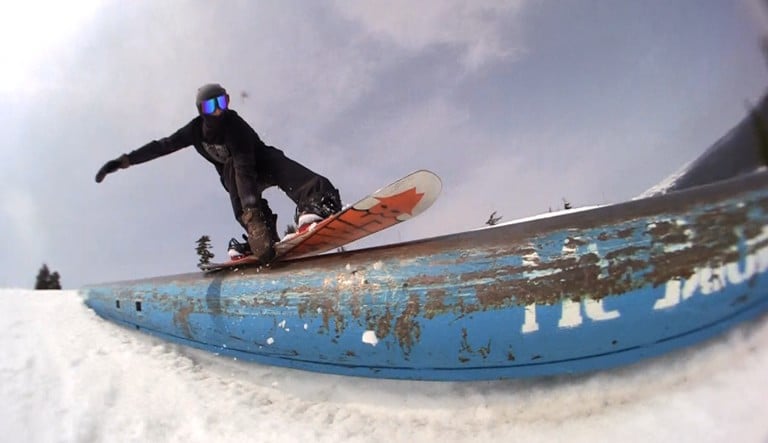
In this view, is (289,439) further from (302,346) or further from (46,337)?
(46,337)

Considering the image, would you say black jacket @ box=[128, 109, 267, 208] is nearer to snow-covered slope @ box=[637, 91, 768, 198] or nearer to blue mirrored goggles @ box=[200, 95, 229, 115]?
blue mirrored goggles @ box=[200, 95, 229, 115]

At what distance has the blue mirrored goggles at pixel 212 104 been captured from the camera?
110 inches

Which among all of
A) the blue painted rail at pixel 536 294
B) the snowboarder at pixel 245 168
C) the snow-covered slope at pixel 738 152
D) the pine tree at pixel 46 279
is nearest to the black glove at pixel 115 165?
the snowboarder at pixel 245 168

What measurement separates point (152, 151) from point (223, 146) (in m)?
0.65

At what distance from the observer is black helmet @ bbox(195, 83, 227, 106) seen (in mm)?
2773

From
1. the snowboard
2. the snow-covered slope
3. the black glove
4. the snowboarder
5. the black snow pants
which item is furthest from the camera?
the black glove

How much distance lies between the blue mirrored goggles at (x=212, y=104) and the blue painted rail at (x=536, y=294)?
59.4 inches

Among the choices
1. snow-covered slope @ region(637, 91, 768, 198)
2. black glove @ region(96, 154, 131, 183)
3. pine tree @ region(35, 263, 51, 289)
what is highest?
pine tree @ region(35, 263, 51, 289)

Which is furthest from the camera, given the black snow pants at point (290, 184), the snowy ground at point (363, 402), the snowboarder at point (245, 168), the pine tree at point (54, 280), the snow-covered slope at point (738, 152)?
the pine tree at point (54, 280)

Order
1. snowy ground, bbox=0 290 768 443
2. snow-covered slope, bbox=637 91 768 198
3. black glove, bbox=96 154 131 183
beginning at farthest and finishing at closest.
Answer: black glove, bbox=96 154 131 183, snowy ground, bbox=0 290 768 443, snow-covered slope, bbox=637 91 768 198

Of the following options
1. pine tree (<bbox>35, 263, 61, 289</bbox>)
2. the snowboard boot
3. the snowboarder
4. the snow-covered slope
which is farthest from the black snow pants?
pine tree (<bbox>35, 263, 61, 289</bbox>)

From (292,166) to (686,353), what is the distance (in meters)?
2.70

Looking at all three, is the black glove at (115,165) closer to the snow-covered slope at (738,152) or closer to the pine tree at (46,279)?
the snow-covered slope at (738,152)

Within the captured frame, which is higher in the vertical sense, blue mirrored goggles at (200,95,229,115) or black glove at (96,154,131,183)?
blue mirrored goggles at (200,95,229,115)
